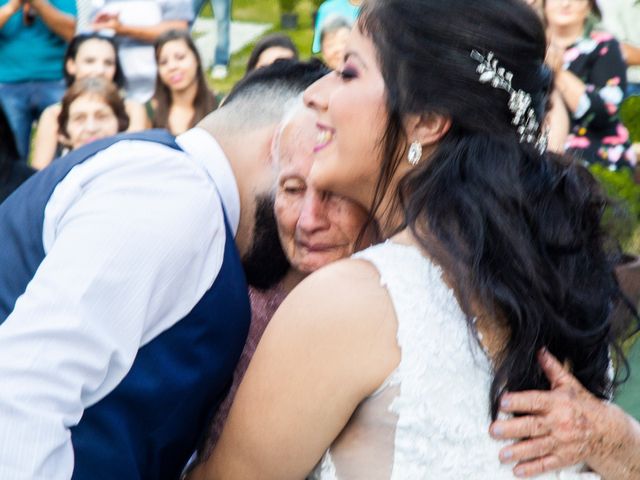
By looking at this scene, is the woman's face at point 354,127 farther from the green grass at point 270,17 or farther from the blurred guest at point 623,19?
the green grass at point 270,17

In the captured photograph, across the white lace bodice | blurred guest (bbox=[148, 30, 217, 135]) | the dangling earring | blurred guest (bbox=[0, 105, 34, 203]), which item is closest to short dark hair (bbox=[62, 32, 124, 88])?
blurred guest (bbox=[148, 30, 217, 135])

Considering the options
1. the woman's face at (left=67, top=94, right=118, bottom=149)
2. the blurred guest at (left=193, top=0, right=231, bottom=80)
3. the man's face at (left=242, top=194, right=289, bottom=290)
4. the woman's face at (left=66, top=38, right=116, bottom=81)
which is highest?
the man's face at (left=242, top=194, right=289, bottom=290)

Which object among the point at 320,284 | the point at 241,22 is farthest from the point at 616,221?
the point at 241,22

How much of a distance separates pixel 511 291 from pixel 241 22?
496 inches

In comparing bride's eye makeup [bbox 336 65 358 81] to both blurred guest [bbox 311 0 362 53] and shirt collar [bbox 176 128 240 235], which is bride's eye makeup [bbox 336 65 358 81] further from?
blurred guest [bbox 311 0 362 53]

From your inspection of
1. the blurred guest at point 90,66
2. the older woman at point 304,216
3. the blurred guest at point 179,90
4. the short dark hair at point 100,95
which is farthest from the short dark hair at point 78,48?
the older woman at point 304,216

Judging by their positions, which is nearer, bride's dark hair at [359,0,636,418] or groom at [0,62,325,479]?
groom at [0,62,325,479]

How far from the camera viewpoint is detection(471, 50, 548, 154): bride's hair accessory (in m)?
2.06

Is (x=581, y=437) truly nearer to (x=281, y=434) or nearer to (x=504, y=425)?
(x=504, y=425)

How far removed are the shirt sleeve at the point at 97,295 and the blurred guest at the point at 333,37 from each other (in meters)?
5.41

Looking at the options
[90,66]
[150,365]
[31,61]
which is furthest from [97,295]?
[31,61]

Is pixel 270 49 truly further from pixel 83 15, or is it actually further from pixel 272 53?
pixel 83 15

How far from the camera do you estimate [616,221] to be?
2461 millimetres

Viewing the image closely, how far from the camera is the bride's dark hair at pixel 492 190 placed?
78.9 inches
